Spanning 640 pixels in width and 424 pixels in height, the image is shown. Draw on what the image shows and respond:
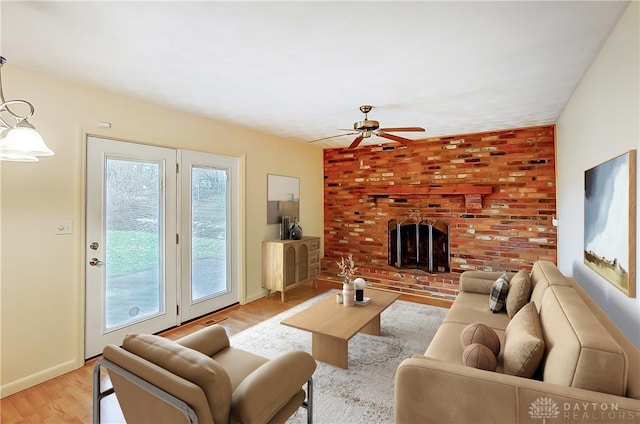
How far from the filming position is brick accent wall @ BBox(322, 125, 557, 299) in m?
4.28

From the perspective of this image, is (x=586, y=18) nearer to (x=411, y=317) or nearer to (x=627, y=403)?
(x=627, y=403)

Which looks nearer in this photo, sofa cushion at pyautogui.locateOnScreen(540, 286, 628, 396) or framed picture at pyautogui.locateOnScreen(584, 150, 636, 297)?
sofa cushion at pyautogui.locateOnScreen(540, 286, 628, 396)

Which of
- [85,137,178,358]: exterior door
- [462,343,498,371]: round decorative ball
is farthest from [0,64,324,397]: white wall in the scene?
[462,343,498,371]: round decorative ball

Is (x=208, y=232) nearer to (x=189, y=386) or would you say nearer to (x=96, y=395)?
(x=96, y=395)

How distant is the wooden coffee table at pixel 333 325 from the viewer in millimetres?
2484

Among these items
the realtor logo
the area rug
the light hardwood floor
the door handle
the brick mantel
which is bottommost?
the light hardwood floor

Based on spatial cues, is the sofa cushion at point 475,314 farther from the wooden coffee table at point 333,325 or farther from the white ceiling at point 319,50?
the white ceiling at point 319,50

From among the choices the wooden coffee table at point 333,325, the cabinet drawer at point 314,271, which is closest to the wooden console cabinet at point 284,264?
the cabinet drawer at point 314,271

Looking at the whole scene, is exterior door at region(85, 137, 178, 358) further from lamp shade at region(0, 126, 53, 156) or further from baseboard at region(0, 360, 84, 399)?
lamp shade at region(0, 126, 53, 156)

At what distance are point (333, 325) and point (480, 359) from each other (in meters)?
1.24

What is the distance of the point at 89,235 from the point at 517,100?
4.22 meters

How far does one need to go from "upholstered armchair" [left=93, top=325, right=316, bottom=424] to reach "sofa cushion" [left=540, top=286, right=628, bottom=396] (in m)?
1.13

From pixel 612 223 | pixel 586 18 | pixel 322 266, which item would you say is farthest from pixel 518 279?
pixel 322 266

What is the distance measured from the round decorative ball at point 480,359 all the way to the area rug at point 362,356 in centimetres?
79
